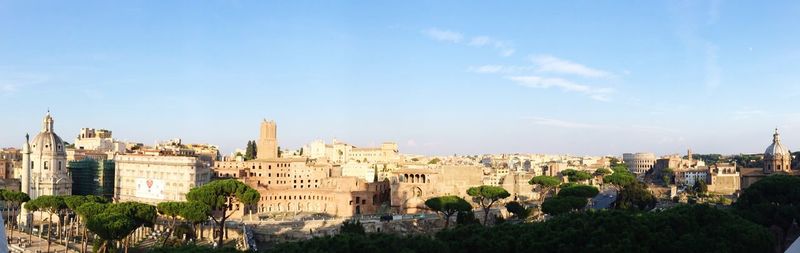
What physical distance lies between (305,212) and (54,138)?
25389mm

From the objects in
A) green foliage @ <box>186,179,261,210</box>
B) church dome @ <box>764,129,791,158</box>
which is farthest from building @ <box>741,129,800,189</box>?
green foliage @ <box>186,179,261,210</box>

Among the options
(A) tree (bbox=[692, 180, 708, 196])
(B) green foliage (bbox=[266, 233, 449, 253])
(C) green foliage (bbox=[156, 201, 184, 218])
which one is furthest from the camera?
(A) tree (bbox=[692, 180, 708, 196])

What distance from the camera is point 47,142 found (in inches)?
2616

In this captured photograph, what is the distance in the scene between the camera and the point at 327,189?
233 feet

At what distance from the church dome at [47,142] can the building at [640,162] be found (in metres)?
118

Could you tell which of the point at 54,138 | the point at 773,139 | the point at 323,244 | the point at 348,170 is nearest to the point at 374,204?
the point at 348,170

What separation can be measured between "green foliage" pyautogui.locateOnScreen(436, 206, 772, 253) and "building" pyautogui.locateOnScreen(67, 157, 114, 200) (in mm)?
59662

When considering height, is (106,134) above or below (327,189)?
above

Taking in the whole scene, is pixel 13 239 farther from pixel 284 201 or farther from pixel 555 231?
pixel 555 231

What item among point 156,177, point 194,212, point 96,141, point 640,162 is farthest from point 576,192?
point 640,162

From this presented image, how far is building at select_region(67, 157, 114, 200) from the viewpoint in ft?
249

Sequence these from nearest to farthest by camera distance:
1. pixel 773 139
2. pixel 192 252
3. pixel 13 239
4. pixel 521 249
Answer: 1. pixel 192 252
2. pixel 521 249
3. pixel 13 239
4. pixel 773 139

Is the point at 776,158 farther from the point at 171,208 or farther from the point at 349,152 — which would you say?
the point at 349,152

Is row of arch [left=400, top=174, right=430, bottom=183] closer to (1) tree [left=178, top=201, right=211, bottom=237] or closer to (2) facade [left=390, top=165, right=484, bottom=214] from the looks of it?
(2) facade [left=390, top=165, right=484, bottom=214]
